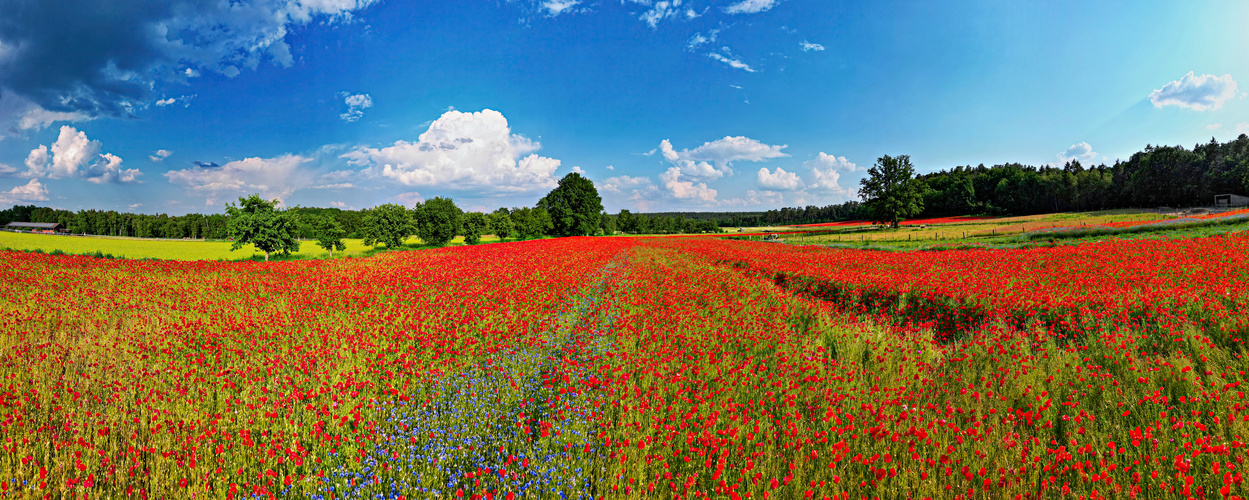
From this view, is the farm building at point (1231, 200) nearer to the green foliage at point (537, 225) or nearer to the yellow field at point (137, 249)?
the green foliage at point (537, 225)

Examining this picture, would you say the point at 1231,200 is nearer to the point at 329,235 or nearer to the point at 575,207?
the point at 575,207

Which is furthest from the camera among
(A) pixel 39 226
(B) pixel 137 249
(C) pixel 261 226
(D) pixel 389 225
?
(A) pixel 39 226

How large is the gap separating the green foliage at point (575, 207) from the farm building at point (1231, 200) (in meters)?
89.1

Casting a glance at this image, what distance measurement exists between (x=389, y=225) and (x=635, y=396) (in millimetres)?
55142

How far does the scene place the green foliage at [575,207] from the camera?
7056cm

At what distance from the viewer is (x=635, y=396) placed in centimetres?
449

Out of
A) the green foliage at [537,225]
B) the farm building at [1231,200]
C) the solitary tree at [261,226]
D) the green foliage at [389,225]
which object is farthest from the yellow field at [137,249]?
the farm building at [1231,200]

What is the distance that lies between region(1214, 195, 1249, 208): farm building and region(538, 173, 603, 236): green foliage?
89146 mm

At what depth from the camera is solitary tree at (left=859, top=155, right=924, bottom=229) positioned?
6112cm

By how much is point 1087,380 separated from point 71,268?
2853 centimetres

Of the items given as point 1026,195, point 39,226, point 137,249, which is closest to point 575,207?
point 137,249

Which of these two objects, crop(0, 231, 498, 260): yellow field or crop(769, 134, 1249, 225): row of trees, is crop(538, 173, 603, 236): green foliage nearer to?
crop(0, 231, 498, 260): yellow field

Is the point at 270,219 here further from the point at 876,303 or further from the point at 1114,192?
the point at 1114,192

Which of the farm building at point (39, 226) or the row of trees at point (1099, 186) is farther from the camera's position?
the farm building at point (39, 226)
